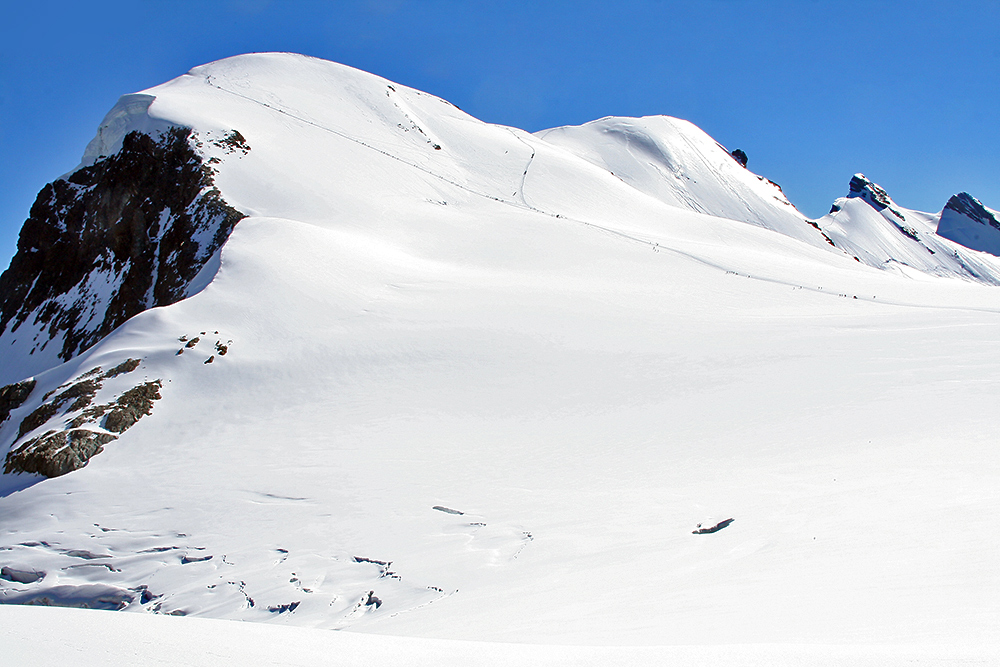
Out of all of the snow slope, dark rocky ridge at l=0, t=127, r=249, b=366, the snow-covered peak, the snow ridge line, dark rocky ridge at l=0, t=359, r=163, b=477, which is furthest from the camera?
the snow-covered peak

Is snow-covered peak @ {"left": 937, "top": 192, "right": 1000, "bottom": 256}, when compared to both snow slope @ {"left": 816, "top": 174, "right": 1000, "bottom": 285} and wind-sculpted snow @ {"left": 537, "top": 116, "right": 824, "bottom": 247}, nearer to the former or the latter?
snow slope @ {"left": 816, "top": 174, "right": 1000, "bottom": 285}

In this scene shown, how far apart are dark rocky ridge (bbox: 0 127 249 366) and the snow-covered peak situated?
145999mm

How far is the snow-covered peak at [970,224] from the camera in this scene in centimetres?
12681

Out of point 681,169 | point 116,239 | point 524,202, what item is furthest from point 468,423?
point 681,169

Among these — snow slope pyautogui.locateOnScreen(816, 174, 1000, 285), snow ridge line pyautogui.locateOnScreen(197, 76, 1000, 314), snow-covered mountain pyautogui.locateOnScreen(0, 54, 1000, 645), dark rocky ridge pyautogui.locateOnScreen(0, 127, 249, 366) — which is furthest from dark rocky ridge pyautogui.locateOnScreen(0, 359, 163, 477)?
snow slope pyautogui.locateOnScreen(816, 174, 1000, 285)

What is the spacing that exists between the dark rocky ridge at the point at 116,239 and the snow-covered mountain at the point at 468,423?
17cm

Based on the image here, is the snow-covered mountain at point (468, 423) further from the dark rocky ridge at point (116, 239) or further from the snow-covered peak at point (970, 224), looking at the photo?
the snow-covered peak at point (970, 224)

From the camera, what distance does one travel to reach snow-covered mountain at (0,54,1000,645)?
5.60 m

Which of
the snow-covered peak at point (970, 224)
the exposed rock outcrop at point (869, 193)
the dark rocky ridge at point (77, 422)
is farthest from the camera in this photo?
the snow-covered peak at point (970, 224)

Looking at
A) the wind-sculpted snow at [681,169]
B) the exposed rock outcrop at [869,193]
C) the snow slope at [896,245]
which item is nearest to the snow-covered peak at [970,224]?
the exposed rock outcrop at [869,193]

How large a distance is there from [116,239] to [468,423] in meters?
22.3

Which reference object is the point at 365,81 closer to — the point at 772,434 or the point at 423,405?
the point at 423,405

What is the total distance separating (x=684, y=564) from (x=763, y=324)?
37.5 feet

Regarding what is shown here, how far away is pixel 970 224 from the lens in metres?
129
